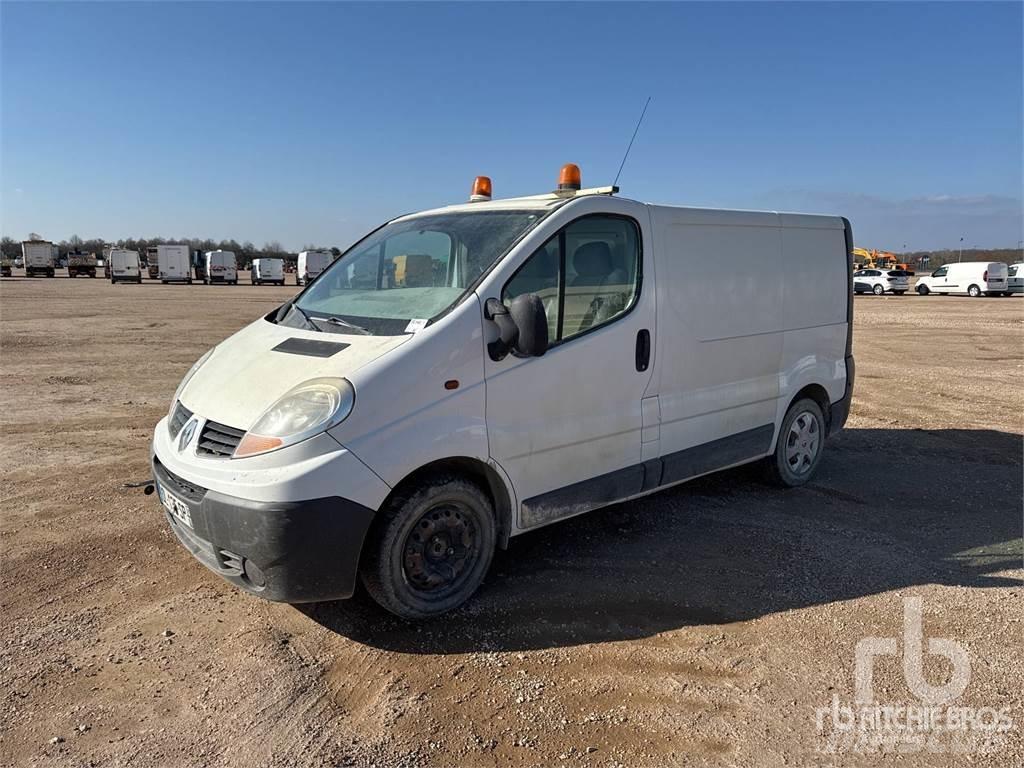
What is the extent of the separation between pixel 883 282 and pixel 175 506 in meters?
48.5

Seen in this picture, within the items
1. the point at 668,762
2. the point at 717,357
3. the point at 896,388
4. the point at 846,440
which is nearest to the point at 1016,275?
the point at 896,388

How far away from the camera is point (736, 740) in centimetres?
284

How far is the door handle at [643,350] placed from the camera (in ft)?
14.3

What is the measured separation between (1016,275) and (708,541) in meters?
47.1

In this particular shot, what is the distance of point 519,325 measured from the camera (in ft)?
11.7

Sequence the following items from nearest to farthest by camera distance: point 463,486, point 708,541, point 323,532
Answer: point 323,532 → point 463,486 → point 708,541

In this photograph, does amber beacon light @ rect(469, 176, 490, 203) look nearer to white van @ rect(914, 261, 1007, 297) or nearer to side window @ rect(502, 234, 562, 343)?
side window @ rect(502, 234, 562, 343)

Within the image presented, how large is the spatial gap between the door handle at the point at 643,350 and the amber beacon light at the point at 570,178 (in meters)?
1.07

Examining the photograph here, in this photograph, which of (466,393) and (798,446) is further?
(798,446)

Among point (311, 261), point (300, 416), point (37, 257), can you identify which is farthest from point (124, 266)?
point (300, 416)

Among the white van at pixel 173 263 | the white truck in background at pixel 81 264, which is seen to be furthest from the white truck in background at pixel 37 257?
the white van at pixel 173 263

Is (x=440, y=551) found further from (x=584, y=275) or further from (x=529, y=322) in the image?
(x=584, y=275)

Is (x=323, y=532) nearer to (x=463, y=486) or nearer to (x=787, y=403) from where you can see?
(x=463, y=486)

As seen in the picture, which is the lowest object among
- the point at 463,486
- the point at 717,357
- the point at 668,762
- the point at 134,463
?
the point at 668,762
